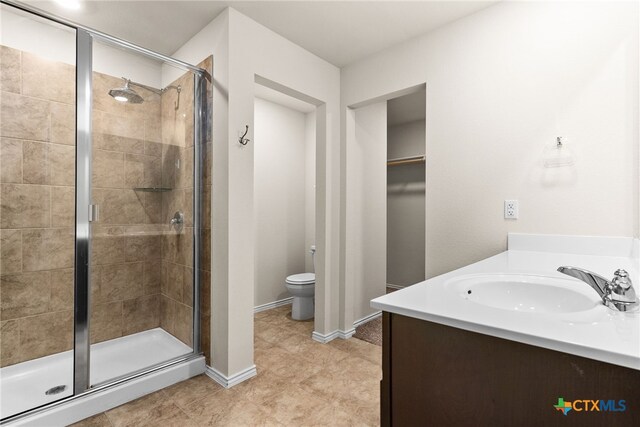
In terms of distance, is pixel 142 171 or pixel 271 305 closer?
pixel 142 171

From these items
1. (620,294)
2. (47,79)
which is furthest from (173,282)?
(620,294)

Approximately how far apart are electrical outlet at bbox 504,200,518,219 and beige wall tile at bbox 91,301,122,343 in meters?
2.64

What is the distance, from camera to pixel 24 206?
2088 millimetres

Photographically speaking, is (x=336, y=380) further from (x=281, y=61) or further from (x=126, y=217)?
(x=281, y=61)

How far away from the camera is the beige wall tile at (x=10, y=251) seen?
79.7 inches

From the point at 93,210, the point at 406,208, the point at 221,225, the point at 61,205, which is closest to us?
the point at 93,210

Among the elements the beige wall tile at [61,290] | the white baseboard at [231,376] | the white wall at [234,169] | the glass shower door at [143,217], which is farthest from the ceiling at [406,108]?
the beige wall tile at [61,290]

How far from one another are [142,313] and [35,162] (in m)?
1.30

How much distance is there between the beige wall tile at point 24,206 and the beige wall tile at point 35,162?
0.18 feet

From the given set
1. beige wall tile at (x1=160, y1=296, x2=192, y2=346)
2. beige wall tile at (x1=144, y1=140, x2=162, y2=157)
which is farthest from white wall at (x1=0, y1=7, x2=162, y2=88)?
beige wall tile at (x1=160, y1=296, x2=192, y2=346)

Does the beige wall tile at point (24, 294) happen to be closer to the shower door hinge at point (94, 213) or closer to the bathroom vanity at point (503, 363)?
the shower door hinge at point (94, 213)

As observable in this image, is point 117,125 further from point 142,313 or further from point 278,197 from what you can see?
point 278,197

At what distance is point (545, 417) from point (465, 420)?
6.6 inches

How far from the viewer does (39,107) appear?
2098 mm
